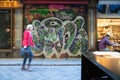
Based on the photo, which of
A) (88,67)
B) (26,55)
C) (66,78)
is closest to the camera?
(88,67)

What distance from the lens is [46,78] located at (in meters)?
10.1

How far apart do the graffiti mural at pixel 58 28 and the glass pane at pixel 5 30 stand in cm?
95

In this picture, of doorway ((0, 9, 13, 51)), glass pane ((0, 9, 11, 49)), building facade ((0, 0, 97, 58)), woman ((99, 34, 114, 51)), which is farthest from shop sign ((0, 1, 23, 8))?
woman ((99, 34, 114, 51))

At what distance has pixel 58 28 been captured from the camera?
54.9 feet

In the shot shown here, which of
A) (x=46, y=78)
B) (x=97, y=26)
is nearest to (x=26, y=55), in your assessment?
Answer: (x=46, y=78)

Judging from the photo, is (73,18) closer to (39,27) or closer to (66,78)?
(39,27)

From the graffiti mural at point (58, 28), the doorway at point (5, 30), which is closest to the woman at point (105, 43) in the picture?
the graffiti mural at point (58, 28)

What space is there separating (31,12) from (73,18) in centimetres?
227

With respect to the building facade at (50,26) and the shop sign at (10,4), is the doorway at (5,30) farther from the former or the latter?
the shop sign at (10,4)

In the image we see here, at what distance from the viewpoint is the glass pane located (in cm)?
1658

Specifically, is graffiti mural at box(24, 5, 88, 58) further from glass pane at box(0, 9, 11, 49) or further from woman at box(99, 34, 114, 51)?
woman at box(99, 34, 114, 51)

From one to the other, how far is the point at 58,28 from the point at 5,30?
2844 mm

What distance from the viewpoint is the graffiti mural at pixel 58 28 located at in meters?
16.6

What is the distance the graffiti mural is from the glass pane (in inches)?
37.5
